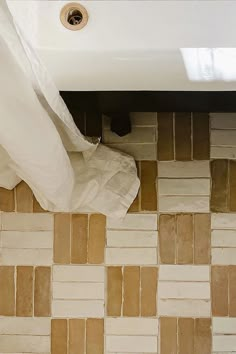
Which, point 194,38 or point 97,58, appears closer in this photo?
point 97,58

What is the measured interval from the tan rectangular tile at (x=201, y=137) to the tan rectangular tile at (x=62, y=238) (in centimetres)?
48

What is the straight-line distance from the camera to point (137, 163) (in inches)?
70.7

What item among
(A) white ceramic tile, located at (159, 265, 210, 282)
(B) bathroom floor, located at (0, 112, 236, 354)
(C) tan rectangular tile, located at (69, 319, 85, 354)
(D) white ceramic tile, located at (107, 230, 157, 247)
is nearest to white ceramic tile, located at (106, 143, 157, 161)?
(B) bathroom floor, located at (0, 112, 236, 354)

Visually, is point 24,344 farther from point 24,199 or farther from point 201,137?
point 201,137

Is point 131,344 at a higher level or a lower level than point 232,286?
lower

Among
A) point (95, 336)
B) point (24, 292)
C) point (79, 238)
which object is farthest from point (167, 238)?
point (24, 292)

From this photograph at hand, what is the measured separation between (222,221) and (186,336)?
39cm

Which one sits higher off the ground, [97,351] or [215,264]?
[215,264]

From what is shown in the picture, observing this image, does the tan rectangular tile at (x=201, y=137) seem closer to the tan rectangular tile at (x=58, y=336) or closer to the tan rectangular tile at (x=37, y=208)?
the tan rectangular tile at (x=37, y=208)

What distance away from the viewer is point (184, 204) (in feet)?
5.83

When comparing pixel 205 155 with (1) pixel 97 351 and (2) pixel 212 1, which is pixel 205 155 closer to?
(2) pixel 212 1

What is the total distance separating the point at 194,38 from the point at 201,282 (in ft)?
2.61

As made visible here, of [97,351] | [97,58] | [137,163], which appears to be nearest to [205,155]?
[137,163]

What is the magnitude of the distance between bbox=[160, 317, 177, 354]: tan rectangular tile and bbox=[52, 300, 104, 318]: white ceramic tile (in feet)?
0.68
